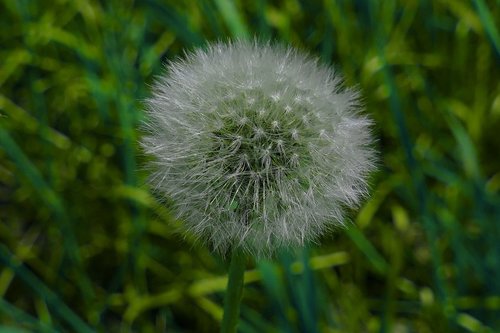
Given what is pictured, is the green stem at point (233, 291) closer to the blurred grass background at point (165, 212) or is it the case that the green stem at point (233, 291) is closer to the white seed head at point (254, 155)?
the white seed head at point (254, 155)

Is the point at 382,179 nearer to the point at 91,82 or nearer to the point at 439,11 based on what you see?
the point at 439,11

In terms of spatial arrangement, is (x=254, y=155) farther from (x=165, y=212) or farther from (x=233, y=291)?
(x=165, y=212)

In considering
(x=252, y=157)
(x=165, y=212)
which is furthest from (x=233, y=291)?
(x=165, y=212)

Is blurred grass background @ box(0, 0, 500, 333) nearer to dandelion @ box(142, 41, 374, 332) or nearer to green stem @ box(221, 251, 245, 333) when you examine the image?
dandelion @ box(142, 41, 374, 332)

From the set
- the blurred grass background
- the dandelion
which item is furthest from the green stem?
the blurred grass background

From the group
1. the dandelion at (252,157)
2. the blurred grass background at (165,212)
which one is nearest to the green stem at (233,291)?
the dandelion at (252,157)

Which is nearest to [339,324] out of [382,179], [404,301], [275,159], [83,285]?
[404,301]
